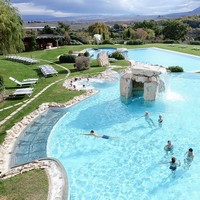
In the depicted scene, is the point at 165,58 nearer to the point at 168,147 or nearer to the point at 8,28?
the point at 8,28

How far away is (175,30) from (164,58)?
32.7 m

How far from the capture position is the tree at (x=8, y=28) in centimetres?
2191

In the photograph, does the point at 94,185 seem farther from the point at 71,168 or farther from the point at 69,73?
the point at 69,73

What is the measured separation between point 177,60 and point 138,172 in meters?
29.1

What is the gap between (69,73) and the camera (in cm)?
2977

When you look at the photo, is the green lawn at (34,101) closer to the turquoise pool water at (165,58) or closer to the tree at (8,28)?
the turquoise pool water at (165,58)

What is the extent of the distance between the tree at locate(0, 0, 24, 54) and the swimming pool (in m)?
19.1

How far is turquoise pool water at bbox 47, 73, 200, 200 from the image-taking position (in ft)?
35.9

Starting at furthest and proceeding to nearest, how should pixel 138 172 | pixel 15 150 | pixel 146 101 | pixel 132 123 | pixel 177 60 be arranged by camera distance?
pixel 177 60 < pixel 146 101 < pixel 132 123 < pixel 15 150 < pixel 138 172

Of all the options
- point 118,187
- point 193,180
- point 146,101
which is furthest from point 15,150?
point 146,101

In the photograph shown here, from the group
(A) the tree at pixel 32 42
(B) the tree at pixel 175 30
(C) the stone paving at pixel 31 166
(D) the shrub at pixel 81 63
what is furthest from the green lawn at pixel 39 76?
(B) the tree at pixel 175 30

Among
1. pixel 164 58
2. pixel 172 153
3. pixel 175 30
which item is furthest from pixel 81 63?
pixel 175 30

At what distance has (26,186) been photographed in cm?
1042

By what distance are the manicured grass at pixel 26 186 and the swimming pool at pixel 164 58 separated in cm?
2626
